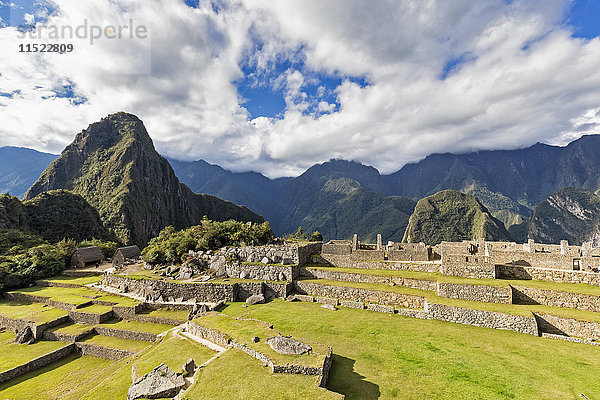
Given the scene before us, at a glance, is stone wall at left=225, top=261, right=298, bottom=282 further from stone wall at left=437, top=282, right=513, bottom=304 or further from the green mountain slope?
the green mountain slope

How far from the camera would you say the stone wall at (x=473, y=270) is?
52.7 ft

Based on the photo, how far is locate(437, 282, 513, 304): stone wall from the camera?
1396 centimetres

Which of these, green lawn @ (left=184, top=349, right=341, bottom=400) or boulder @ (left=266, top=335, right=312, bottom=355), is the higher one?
boulder @ (left=266, top=335, right=312, bottom=355)

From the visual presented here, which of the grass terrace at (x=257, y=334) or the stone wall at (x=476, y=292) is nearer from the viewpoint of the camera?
the grass terrace at (x=257, y=334)

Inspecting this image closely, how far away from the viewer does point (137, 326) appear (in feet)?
57.1

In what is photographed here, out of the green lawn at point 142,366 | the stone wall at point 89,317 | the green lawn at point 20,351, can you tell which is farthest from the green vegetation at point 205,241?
the green lawn at point 142,366

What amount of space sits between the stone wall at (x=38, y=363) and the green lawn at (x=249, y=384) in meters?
14.0

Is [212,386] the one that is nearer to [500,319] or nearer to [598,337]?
[500,319]

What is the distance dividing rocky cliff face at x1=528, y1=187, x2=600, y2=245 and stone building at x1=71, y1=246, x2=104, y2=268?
539ft

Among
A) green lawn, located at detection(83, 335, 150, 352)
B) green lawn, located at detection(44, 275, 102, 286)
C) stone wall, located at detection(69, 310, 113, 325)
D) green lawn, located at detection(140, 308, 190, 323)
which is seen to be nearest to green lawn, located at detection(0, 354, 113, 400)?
green lawn, located at detection(83, 335, 150, 352)

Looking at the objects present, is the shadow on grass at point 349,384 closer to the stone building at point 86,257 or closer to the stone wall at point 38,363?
the stone wall at point 38,363

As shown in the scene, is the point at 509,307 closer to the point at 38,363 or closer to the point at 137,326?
the point at 137,326

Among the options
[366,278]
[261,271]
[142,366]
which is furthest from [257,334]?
[366,278]

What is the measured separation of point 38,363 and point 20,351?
2565mm
